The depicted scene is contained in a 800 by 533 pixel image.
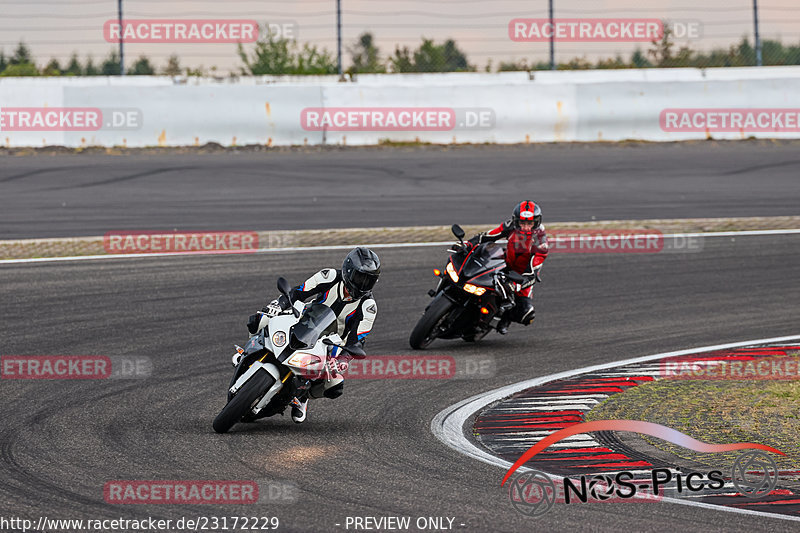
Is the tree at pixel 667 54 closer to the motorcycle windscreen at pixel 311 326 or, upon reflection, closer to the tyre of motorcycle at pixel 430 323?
the tyre of motorcycle at pixel 430 323

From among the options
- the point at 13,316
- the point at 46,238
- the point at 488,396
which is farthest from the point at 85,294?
the point at 488,396

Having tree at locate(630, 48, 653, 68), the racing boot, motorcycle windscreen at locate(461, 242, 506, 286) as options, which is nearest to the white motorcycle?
motorcycle windscreen at locate(461, 242, 506, 286)

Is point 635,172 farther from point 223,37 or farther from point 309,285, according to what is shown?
point 309,285

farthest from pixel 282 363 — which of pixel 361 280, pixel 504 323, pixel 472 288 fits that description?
pixel 504 323

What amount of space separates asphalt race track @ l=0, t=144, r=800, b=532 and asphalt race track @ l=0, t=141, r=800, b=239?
0.09 metres

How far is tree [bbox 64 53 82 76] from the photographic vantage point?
2168 cm

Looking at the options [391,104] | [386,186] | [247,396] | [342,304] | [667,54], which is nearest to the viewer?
[247,396]

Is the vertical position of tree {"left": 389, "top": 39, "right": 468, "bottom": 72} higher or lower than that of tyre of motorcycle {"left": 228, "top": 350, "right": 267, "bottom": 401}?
higher

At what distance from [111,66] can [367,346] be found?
1218cm

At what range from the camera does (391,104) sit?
23.0m

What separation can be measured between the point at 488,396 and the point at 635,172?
12193 millimetres

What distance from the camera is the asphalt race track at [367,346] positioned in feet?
23.1

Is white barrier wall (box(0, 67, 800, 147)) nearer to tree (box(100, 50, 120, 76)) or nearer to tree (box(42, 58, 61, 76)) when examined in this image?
tree (box(100, 50, 120, 76))

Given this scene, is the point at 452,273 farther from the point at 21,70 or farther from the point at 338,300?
the point at 21,70
